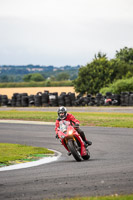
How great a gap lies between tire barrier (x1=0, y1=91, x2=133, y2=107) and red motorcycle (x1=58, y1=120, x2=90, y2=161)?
3067cm

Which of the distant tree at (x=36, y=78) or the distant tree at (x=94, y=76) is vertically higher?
the distant tree at (x=36, y=78)

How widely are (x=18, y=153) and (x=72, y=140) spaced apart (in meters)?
2.84

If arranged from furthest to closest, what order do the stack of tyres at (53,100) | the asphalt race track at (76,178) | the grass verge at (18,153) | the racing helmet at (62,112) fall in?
the stack of tyres at (53,100) < the grass verge at (18,153) < the racing helmet at (62,112) < the asphalt race track at (76,178)

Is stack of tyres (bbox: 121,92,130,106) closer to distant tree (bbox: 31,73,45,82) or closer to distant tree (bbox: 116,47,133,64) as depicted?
distant tree (bbox: 116,47,133,64)

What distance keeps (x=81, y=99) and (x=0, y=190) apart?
131ft

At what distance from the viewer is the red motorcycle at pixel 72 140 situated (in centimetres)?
1332

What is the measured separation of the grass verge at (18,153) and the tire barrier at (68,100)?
27.8 meters

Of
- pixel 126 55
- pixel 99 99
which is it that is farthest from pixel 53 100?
pixel 126 55

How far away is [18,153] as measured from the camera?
1562 cm

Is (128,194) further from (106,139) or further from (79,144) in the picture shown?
(106,139)

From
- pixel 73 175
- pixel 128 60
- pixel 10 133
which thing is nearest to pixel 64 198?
pixel 73 175

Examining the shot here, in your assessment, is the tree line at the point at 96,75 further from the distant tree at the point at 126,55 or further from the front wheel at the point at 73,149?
the front wheel at the point at 73,149

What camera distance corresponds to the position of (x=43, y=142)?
65.0ft

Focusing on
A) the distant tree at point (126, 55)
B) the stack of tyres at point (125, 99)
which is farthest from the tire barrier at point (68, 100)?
the distant tree at point (126, 55)
